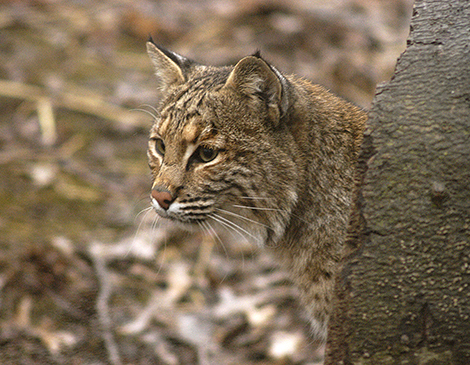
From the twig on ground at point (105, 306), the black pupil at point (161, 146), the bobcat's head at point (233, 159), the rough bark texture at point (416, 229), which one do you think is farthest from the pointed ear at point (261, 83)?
the twig on ground at point (105, 306)

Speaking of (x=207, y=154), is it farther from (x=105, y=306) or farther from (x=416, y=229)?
(x=105, y=306)

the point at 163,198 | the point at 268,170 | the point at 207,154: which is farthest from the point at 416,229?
the point at 163,198

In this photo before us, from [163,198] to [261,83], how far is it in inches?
34.1

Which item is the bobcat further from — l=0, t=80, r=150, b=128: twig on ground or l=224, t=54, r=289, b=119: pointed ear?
l=0, t=80, r=150, b=128: twig on ground

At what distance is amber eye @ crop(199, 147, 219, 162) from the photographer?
3374 millimetres

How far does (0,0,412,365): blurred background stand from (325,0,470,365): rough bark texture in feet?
5.01

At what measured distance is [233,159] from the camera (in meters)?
3.36

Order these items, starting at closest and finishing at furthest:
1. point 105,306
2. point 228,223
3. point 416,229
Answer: point 416,229 < point 228,223 < point 105,306

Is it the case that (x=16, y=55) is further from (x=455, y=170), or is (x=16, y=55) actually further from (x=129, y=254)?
(x=455, y=170)

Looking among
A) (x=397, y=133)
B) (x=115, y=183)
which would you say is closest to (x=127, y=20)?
(x=115, y=183)

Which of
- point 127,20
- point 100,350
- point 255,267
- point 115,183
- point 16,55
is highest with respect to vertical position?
point 127,20

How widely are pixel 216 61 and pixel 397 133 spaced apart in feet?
19.8

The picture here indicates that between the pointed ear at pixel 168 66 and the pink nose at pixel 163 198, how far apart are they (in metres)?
0.90

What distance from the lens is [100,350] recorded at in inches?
172
